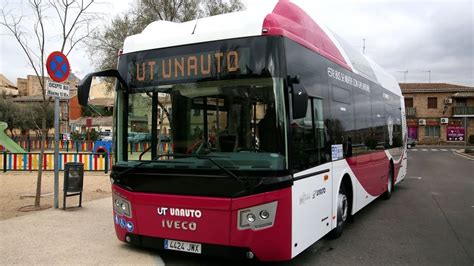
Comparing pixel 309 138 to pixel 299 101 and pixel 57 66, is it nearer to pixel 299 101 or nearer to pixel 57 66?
pixel 299 101

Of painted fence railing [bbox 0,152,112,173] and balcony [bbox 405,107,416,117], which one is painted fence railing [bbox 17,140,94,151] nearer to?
painted fence railing [bbox 0,152,112,173]

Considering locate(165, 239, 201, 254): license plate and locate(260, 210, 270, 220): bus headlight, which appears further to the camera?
locate(165, 239, 201, 254): license plate

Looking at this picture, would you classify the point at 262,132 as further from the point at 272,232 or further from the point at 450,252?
the point at 450,252

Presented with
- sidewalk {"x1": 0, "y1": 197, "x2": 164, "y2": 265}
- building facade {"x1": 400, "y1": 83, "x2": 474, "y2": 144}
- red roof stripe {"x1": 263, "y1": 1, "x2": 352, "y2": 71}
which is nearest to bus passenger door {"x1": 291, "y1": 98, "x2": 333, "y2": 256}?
red roof stripe {"x1": 263, "y1": 1, "x2": 352, "y2": 71}

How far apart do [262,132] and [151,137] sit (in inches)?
60.4

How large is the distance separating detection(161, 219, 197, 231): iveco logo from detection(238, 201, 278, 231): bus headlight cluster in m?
0.58

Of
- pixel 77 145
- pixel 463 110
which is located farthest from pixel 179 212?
pixel 463 110

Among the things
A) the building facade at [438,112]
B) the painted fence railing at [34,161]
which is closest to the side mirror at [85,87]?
the painted fence railing at [34,161]

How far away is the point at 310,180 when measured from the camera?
17.1 ft

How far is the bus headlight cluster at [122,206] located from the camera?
5277mm

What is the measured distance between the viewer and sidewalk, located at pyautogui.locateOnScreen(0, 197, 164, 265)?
5410 mm

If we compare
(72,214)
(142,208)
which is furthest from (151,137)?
(72,214)

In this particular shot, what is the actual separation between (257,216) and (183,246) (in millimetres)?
997

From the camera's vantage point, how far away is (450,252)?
6.11 meters
